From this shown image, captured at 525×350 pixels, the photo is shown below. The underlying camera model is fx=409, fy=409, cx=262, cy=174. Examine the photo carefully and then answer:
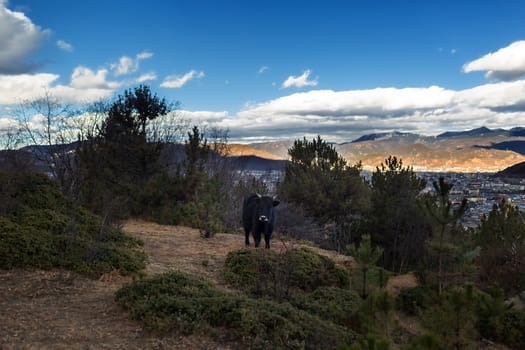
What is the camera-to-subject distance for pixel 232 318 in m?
5.52

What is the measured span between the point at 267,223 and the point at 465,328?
751 centimetres

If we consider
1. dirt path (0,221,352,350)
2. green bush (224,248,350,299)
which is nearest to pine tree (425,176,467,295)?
green bush (224,248,350,299)

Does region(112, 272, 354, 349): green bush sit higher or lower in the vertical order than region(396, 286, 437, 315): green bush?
higher

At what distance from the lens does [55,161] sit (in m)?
17.7

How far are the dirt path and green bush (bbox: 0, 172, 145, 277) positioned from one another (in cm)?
28

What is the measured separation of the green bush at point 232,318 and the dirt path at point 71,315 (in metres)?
0.20

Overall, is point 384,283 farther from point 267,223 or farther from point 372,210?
point 372,210

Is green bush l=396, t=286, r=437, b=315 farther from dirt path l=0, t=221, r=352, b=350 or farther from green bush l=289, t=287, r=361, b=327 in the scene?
dirt path l=0, t=221, r=352, b=350

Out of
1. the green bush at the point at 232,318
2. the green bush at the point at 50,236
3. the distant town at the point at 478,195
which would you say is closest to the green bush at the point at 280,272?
the green bush at the point at 232,318

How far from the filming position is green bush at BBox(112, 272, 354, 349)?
17.1 feet

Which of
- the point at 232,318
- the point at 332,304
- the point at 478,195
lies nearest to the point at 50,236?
the point at 232,318

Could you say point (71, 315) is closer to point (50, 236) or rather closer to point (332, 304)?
point (50, 236)

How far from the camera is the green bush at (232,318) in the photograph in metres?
5.20

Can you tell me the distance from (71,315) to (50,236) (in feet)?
10.9
